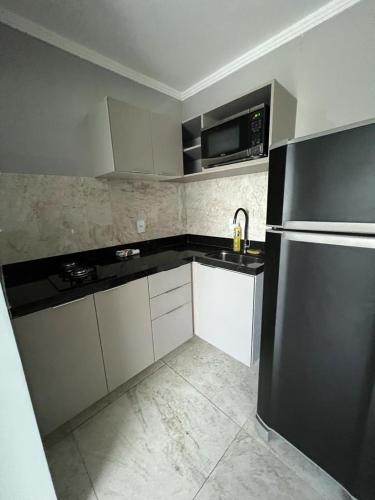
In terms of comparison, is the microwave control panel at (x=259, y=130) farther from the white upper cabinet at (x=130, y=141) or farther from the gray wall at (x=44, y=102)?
the gray wall at (x=44, y=102)

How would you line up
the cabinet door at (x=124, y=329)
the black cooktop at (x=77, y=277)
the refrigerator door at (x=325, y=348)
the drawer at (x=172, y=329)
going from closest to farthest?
the refrigerator door at (x=325, y=348) → the black cooktop at (x=77, y=277) → the cabinet door at (x=124, y=329) → the drawer at (x=172, y=329)

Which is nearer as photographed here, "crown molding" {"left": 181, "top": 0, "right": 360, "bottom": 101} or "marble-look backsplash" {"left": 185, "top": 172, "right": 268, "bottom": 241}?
"crown molding" {"left": 181, "top": 0, "right": 360, "bottom": 101}

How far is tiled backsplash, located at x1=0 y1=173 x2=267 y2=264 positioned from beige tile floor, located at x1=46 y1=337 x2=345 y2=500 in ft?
3.89

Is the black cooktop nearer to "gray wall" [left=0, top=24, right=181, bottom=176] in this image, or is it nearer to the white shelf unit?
"gray wall" [left=0, top=24, right=181, bottom=176]

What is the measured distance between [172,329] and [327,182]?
1.48 m

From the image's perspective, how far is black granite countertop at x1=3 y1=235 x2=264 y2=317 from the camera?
1.01 m

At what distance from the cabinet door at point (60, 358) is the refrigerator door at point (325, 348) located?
1.01m

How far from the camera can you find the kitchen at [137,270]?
100 cm

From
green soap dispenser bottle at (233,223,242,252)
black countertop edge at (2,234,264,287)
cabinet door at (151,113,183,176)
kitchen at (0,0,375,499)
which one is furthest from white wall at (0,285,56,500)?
green soap dispenser bottle at (233,223,242,252)

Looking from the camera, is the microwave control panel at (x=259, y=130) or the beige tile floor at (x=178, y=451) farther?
the microwave control panel at (x=259, y=130)

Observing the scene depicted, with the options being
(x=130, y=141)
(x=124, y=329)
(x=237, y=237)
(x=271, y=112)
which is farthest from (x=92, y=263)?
A: (x=271, y=112)

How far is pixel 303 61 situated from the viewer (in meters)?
1.35

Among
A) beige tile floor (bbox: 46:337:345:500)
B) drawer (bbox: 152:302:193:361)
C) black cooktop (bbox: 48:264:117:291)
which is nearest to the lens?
beige tile floor (bbox: 46:337:345:500)

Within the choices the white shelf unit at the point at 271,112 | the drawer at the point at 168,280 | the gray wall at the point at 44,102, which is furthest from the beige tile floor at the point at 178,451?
the gray wall at the point at 44,102
